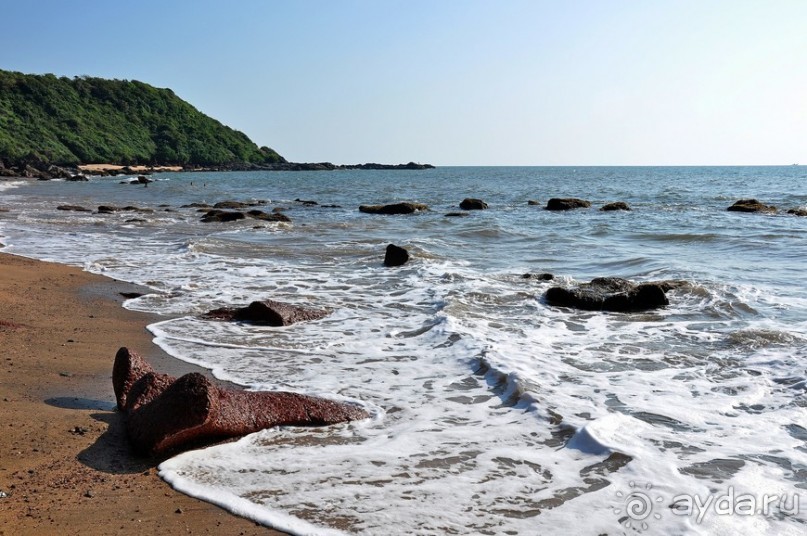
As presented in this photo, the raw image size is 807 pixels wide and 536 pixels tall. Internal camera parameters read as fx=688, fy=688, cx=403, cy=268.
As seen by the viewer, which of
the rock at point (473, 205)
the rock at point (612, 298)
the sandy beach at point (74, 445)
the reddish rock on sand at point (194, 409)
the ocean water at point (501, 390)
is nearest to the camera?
the sandy beach at point (74, 445)

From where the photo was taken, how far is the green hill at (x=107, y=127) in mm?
83438

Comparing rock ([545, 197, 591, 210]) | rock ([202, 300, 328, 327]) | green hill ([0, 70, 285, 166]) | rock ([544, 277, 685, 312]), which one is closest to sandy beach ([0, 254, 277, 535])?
rock ([202, 300, 328, 327])

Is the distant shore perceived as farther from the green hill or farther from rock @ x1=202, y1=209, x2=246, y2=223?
rock @ x1=202, y1=209, x2=246, y2=223

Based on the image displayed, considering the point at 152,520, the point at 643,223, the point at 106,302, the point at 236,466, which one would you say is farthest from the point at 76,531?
the point at 643,223

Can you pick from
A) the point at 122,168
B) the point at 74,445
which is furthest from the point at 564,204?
the point at 122,168

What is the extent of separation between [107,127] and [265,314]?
102474mm

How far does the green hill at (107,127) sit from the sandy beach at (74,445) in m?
68.2

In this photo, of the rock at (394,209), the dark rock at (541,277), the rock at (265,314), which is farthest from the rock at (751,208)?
the rock at (265,314)

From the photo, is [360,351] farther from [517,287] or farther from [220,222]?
[220,222]

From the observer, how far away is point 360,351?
22.5 ft

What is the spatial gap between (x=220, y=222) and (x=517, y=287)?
1425cm

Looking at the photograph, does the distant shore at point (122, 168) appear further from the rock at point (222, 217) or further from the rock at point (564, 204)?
the rock at point (564, 204)

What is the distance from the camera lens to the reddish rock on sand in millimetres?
4133

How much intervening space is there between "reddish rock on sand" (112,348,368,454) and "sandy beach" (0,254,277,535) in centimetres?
16
